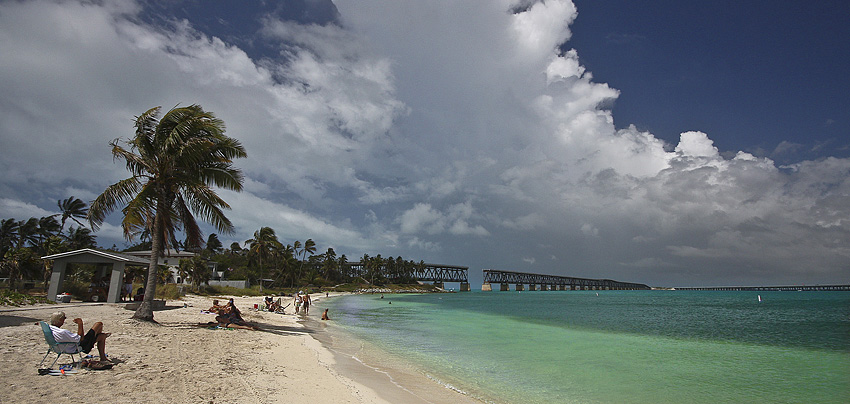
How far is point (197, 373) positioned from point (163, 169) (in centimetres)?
891

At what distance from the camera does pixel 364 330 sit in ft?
70.8

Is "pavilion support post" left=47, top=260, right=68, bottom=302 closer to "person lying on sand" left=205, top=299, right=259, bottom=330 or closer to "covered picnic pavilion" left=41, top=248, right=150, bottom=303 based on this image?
"covered picnic pavilion" left=41, top=248, right=150, bottom=303

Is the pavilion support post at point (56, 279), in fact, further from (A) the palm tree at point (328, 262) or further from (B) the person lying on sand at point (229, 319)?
(A) the palm tree at point (328, 262)

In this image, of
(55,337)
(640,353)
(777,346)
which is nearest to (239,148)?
(55,337)

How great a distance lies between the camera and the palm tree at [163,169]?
1330 cm

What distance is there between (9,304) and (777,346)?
33.5m

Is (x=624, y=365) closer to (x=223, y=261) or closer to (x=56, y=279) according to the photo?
(x=56, y=279)

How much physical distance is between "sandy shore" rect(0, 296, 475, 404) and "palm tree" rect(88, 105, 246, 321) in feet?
10.3

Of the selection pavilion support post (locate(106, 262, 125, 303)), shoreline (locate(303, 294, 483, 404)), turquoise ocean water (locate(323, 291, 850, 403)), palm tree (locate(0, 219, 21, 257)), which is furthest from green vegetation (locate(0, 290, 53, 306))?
palm tree (locate(0, 219, 21, 257))

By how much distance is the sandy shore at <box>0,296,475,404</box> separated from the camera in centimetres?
583

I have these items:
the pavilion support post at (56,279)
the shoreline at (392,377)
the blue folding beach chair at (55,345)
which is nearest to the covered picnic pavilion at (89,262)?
the pavilion support post at (56,279)

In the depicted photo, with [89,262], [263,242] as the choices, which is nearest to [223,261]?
[263,242]

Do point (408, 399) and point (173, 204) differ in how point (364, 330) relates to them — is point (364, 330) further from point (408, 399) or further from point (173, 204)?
point (408, 399)

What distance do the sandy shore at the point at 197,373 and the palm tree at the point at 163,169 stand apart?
315cm
